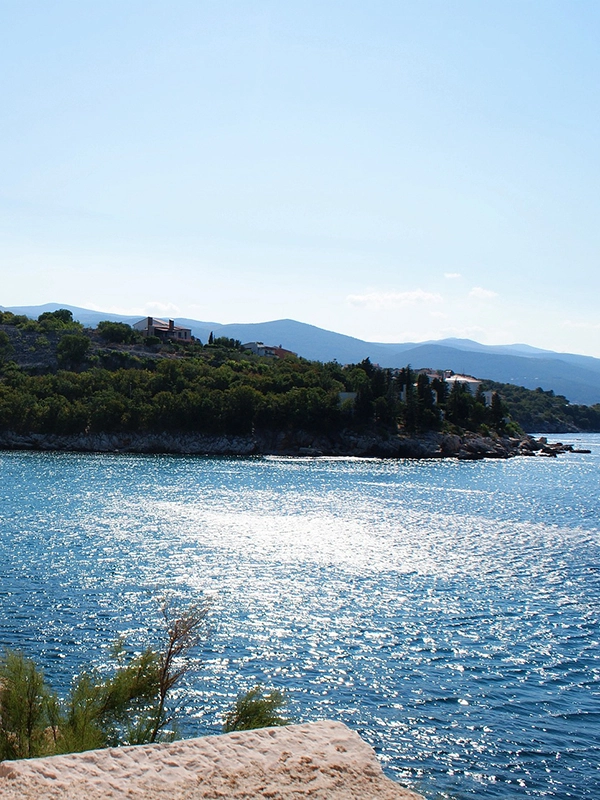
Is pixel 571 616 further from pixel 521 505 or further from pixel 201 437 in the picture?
pixel 201 437

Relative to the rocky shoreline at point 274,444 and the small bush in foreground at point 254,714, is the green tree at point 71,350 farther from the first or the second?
the small bush in foreground at point 254,714

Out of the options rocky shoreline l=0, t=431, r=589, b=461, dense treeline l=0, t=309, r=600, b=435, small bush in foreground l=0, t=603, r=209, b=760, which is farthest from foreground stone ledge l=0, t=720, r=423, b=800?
dense treeline l=0, t=309, r=600, b=435

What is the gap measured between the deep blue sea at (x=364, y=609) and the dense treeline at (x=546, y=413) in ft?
414

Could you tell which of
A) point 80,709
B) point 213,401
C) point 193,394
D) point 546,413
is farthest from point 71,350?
point 546,413

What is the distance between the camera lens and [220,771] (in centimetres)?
766

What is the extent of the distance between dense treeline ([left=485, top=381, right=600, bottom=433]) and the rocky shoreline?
252 feet

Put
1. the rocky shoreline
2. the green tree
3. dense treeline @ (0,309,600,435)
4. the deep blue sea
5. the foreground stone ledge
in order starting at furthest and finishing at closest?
the green tree → dense treeline @ (0,309,600,435) → the rocky shoreline → the deep blue sea → the foreground stone ledge

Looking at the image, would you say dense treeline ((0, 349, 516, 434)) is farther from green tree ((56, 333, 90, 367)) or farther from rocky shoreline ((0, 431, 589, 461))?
green tree ((56, 333, 90, 367))

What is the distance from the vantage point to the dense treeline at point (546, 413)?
17412 centimetres

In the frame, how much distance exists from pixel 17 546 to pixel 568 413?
17909cm

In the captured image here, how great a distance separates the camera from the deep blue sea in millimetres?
15234

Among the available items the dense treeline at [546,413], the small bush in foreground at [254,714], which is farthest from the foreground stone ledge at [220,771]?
the dense treeline at [546,413]

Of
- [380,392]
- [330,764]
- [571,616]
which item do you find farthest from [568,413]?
[330,764]

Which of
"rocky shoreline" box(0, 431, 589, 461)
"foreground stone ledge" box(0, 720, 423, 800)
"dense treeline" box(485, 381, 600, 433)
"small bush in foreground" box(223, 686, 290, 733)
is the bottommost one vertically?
"rocky shoreline" box(0, 431, 589, 461)
